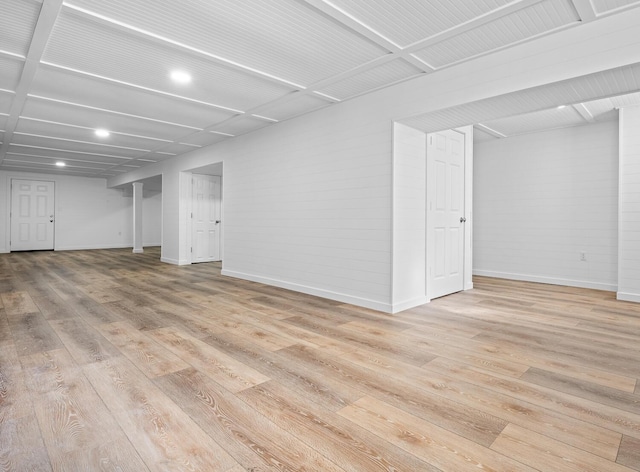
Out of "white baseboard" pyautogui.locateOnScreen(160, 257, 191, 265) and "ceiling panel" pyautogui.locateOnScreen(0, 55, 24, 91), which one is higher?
"ceiling panel" pyautogui.locateOnScreen(0, 55, 24, 91)

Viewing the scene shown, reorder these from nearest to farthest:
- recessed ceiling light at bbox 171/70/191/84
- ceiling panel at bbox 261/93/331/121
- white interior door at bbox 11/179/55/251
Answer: recessed ceiling light at bbox 171/70/191/84
ceiling panel at bbox 261/93/331/121
white interior door at bbox 11/179/55/251

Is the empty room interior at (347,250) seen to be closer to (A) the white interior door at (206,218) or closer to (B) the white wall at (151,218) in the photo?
(A) the white interior door at (206,218)

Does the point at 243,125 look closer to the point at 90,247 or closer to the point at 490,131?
the point at 490,131

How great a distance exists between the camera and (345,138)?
14.3 feet

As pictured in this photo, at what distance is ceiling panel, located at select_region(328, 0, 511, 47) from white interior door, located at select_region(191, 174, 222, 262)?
6.38 metres

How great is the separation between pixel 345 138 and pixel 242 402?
330 centimetres

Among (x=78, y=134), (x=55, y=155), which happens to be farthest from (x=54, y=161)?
(x=78, y=134)

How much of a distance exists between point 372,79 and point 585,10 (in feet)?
5.85

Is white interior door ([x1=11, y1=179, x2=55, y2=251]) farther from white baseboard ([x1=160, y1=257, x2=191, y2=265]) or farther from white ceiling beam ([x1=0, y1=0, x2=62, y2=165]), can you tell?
white ceiling beam ([x1=0, y1=0, x2=62, y2=165])

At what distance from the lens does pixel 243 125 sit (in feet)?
17.8

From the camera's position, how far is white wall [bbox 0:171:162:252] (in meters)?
10.8

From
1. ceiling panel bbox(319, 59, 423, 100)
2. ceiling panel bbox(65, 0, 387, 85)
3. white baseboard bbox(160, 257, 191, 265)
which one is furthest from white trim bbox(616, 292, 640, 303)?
white baseboard bbox(160, 257, 191, 265)

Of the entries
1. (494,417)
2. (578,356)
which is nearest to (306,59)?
(494,417)

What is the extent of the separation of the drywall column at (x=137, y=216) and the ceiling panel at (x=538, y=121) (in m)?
9.73
